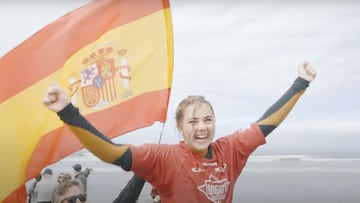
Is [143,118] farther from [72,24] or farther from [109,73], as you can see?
[72,24]

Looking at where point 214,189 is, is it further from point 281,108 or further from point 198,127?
point 281,108

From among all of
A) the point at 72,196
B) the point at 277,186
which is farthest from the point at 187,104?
the point at 277,186

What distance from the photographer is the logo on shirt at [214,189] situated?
2109 mm

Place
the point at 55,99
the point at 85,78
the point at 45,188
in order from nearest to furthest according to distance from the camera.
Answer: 1. the point at 55,99
2. the point at 85,78
3. the point at 45,188

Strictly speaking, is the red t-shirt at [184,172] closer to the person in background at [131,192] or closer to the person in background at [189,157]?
the person in background at [189,157]

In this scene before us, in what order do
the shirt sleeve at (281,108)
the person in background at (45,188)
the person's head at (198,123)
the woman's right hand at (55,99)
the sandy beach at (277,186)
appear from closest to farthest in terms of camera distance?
1. the woman's right hand at (55,99)
2. the person's head at (198,123)
3. the shirt sleeve at (281,108)
4. the person in background at (45,188)
5. the sandy beach at (277,186)

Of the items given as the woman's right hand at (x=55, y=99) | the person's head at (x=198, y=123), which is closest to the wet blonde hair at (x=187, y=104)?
the person's head at (x=198, y=123)

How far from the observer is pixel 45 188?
5.46 metres

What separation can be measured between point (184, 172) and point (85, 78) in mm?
1513

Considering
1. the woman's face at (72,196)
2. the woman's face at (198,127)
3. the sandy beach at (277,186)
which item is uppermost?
the woman's face at (198,127)

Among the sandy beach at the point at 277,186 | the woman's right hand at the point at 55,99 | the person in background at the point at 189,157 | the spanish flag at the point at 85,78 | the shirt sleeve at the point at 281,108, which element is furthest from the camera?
the sandy beach at the point at 277,186

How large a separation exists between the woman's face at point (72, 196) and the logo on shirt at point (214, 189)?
25.8 inches

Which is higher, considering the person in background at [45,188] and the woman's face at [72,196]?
the woman's face at [72,196]

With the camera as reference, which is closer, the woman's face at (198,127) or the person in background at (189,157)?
the person in background at (189,157)
